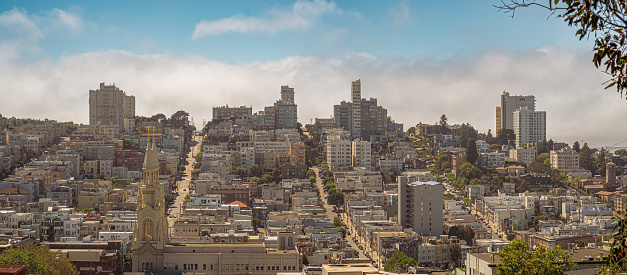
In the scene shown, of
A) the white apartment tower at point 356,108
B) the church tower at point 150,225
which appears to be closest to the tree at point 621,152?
the white apartment tower at point 356,108

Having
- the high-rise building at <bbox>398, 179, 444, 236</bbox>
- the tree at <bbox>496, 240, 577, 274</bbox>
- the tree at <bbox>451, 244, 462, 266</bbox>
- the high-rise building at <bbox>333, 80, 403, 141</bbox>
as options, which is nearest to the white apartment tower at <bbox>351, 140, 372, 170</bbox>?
the high-rise building at <bbox>333, 80, 403, 141</bbox>

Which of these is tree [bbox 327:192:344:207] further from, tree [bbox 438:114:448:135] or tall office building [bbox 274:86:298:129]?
tree [bbox 438:114:448:135]

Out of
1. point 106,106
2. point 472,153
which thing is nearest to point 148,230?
point 472,153

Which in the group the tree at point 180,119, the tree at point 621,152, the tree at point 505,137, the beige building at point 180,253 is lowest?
the beige building at point 180,253

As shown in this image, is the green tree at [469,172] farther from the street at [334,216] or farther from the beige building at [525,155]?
the beige building at [525,155]

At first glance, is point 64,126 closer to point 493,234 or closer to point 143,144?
point 143,144

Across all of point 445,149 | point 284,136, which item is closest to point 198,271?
point 284,136
